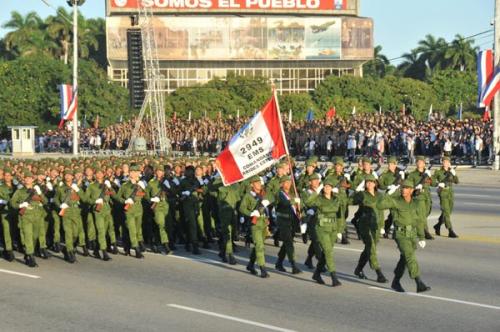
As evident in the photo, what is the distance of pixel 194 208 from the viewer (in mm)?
18938

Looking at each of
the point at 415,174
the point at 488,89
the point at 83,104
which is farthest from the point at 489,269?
the point at 83,104

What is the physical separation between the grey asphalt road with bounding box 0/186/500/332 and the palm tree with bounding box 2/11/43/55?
97.0 meters

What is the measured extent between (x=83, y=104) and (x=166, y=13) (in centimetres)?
3462

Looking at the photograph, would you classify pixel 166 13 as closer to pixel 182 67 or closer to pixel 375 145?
pixel 182 67

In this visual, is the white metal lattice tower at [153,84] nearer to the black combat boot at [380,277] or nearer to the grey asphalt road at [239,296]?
the grey asphalt road at [239,296]

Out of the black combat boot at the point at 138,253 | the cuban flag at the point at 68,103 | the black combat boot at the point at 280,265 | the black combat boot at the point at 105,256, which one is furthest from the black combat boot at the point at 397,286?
the cuban flag at the point at 68,103

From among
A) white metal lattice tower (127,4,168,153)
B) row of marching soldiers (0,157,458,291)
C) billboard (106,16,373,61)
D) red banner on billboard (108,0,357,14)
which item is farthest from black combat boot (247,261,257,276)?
red banner on billboard (108,0,357,14)

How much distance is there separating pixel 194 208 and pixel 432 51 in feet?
342

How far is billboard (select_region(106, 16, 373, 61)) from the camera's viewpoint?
11031 centimetres

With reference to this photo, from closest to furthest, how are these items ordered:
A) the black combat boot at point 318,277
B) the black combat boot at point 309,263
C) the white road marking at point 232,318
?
the white road marking at point 232,318 < the black combat boot at point 318,277 < the black combat boot at point 309,263

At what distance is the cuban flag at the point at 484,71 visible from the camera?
36.1 m

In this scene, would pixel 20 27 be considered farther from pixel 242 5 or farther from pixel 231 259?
pixel 231 259

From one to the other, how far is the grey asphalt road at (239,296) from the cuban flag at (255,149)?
157 cm

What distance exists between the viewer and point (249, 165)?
56.9 feet
